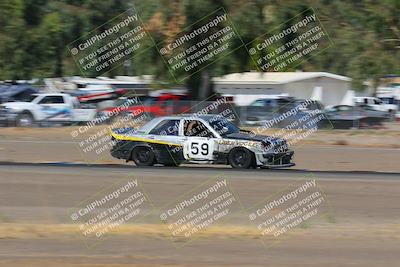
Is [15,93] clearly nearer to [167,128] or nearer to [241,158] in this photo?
[167,128]

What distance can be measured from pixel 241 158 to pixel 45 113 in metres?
18.3

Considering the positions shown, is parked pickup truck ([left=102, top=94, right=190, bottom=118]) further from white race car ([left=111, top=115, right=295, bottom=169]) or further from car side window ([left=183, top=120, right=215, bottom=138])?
car side window ([left=183, top=120, right=215, bottom=138])

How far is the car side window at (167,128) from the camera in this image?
59.8ft

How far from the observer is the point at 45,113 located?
34375 millimetres

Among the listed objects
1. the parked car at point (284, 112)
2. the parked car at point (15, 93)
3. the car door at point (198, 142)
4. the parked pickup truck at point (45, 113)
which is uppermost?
the parked car at point (15, 93)

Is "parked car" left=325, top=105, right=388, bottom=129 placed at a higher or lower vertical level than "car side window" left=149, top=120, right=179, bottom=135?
lower

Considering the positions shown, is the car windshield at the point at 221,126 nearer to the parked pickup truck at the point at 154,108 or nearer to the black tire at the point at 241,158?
the black tire at the point at 241,158

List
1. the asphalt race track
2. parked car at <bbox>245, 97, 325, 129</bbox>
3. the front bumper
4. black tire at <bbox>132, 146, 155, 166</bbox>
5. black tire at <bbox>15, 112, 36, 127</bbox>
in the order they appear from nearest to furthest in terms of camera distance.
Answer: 1. the asphalt race track
2. the front bumper
3. black tire at <bbox>132, 146, 155, 166</bbox>
4. parked car at <bbox>245, 97, 325, 129</bbox>
5. black tire at <bbox>15, 112, 36, 127</bbox>

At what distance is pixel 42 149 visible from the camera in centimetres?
2459

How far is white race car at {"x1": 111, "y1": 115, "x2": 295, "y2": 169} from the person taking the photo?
58.5 feet

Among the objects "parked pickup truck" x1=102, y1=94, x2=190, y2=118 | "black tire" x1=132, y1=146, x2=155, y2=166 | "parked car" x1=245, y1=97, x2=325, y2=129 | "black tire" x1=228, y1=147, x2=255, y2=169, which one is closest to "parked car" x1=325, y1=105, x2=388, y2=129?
"parked car" x1=245, y1=97, x2=325, y2=129

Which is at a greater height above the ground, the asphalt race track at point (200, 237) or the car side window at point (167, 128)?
the car side window at point (167, 128)

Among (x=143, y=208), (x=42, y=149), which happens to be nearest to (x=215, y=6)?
(x=42, y=149)

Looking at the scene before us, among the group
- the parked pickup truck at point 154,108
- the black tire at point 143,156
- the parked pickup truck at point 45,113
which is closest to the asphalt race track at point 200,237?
the black tire at point 143,156
